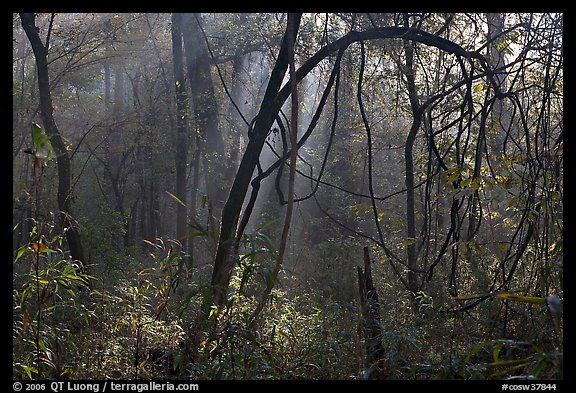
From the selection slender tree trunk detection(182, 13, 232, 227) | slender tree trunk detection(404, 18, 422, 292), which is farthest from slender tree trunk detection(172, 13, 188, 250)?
slender tree trunk detection(404, 18, 422, 292)

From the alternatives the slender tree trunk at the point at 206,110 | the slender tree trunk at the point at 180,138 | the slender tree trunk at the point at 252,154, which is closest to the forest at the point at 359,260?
the slender tree trunk at the point at 252,154

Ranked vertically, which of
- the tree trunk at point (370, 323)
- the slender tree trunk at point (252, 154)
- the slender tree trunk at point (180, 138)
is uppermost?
the slender tree trunk at point (180, 138)

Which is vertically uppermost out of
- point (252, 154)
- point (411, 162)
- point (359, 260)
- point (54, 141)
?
point (54, 141)

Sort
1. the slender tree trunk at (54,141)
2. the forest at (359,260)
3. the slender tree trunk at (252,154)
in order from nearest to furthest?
the forest at (359,260) < the slender tree trunk at (252,154) < the slender tree trunk at (54,141)

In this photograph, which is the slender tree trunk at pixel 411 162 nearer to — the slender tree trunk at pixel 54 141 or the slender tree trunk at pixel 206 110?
the slender tree trunk at pixel 54 141

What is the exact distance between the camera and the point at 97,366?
3.31 m

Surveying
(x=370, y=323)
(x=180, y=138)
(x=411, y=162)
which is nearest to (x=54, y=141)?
(x=411, y=162)

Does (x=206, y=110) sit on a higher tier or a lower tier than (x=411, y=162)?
higher

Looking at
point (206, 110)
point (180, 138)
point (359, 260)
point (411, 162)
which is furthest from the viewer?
point (180, 138)

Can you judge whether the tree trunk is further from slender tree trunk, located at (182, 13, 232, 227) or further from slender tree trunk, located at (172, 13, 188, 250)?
slender tree trunk, located at (172, 13, 188, 250)

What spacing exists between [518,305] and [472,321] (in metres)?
0.33

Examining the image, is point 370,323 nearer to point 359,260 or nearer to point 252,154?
point 252,154

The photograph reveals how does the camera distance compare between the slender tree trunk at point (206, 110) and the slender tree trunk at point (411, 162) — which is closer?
the slender tree trunk at point (411, 162)

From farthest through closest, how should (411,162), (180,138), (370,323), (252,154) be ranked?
(180,138) → (411,162) → (252,154) → (370,323)
